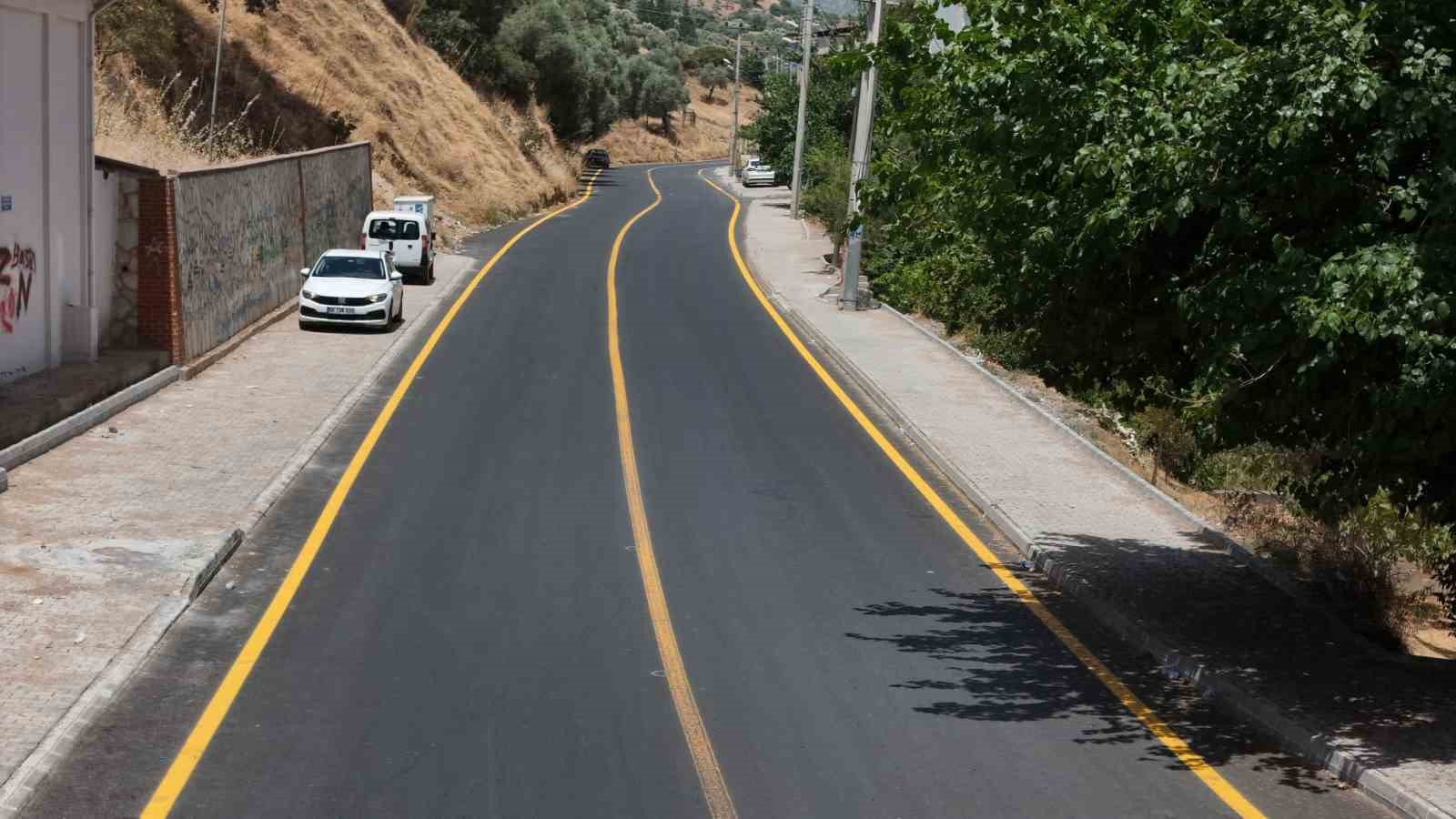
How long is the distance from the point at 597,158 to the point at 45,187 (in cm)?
7940

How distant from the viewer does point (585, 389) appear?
971 inches

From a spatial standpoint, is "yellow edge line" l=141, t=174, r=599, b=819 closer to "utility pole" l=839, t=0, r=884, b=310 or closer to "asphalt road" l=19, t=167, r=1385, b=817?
"asphalt road" l=19, t=167, r=1385, b=817

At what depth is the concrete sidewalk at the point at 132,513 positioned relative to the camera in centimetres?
1073

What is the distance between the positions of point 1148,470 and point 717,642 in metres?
14.7

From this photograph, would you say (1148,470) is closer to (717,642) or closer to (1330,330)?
(717,642)

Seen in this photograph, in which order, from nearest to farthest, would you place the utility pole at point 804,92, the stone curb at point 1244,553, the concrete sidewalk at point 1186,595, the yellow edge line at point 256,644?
1. the yellow edge line at point 256,644
2. the concrete sidewalk at point 1186,595
3. the stone curb at point 1244,553
4. the utility pole at point 804,92

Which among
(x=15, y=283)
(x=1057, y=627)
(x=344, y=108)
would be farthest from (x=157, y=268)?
Answer: (x=344, y=108)

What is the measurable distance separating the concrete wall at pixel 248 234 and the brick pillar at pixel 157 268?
0.27 meters

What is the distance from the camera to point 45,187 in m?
20.2

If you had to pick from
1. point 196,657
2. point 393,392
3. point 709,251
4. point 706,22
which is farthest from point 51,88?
point 706,22

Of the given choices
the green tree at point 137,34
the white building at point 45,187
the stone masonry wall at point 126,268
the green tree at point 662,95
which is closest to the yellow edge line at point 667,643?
the stone masonry wall at point 126,268

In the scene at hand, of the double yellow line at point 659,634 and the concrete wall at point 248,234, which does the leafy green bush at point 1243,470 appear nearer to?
the double yellow line at point 659,634

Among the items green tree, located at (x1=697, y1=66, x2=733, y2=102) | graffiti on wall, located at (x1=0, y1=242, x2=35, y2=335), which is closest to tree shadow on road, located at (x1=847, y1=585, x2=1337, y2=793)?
graffiti on wall, located at (x1=0, y1=242, x2=35, y2=335)

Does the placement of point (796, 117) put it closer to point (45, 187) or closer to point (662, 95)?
point (662, 95)
